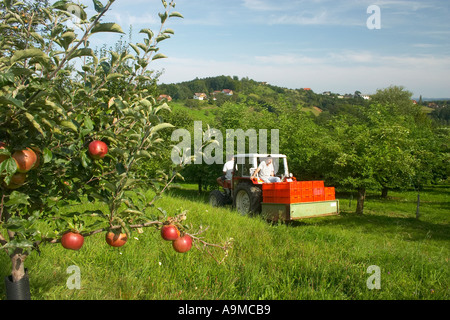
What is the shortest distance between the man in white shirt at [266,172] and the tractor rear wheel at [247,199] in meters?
0.41

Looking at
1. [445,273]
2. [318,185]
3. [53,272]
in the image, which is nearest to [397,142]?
[318,185]

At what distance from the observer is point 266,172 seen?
32.5ft

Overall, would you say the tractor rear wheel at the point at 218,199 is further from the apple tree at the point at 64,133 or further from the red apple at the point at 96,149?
the red apple at the point at 96,149

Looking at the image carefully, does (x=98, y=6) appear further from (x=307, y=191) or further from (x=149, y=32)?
(x=307, y=191)

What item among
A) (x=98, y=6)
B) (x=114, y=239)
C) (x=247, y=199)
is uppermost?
(x=98, y=6)

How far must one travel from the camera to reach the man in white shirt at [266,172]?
978 cm

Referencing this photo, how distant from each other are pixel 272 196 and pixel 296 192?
29.0 inches

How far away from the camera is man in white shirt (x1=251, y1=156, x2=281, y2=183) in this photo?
9781mm

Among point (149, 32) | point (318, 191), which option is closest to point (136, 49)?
point (149, 32)

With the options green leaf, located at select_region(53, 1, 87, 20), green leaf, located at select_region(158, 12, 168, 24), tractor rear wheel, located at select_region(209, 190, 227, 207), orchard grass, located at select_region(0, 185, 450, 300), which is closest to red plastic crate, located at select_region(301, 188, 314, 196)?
orchard grass, located at select_region(0, 185, 450, 300)

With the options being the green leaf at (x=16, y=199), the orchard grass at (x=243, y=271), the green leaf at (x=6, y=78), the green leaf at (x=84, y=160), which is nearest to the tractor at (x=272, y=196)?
the orchard grass at (x=243, y=271)

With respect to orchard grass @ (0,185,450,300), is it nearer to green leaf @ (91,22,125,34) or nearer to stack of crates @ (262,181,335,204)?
green leaf @ (91,22,125,34)
